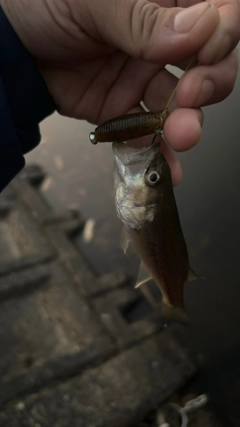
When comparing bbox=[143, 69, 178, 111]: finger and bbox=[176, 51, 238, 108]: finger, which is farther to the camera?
bbox=[143, 69, 178, 111]: finger

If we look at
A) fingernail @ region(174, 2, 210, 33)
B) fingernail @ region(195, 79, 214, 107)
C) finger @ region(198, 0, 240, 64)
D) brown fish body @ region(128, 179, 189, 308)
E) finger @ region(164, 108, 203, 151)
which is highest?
fingernail @ region(174, 2, 210, 33)

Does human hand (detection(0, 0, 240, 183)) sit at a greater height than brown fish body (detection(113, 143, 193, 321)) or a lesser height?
greater

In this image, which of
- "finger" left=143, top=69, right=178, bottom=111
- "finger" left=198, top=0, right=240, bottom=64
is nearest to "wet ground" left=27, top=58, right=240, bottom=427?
"finger" left=143, top=69, right=178, bottom=111

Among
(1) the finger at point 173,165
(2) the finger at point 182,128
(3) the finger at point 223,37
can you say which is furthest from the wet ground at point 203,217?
(3) the finger at point 223,37

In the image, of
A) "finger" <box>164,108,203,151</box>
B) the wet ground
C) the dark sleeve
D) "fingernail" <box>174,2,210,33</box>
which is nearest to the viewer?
"fingernail" <box>174,2,210,33</box>

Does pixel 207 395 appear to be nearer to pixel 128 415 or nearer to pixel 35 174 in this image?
pixel 128 415

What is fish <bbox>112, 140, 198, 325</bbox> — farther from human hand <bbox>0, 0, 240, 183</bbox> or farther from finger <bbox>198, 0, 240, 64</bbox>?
finger <bbox>198, 0, 240, 64</bbox>

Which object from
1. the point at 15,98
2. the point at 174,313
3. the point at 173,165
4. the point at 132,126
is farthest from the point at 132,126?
the point at 174,313

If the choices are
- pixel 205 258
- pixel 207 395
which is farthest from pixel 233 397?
pixel 205 258
